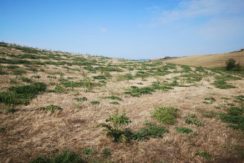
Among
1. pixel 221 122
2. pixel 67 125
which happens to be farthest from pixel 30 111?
pixel 221 122

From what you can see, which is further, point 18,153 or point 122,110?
point 122,110

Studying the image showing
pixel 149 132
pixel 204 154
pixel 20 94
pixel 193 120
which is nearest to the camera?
pixel 204 154

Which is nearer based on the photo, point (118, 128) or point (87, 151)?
point (87, 151)

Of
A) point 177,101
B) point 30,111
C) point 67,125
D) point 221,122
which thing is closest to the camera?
point 67,125

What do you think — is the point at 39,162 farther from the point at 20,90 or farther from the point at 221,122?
the point at 221,122

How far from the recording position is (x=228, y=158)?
9523 millimetres

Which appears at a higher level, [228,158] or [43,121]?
[43,121]

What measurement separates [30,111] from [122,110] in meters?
5.39

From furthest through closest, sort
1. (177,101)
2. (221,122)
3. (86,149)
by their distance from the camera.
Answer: (177,101) → (221,122) → (86,149)

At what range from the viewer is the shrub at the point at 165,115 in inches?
503

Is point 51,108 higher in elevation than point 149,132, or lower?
higher

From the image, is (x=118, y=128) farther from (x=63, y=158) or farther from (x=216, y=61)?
(x=216, y=61)

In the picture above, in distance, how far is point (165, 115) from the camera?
13305 millimetres

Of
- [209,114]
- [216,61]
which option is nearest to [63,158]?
[209,114]
